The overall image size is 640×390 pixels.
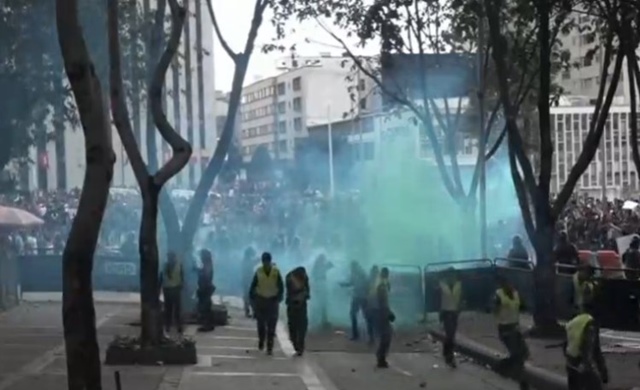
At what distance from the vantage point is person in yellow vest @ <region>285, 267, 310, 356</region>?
2209 centimetres

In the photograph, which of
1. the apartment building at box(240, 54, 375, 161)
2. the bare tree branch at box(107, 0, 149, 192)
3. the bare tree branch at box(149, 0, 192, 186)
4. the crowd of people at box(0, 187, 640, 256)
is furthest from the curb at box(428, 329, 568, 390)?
the apartment building at box(240, 54, 375, 161)

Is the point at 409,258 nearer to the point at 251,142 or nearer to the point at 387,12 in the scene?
the point at 387,12

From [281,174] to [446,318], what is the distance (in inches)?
2027

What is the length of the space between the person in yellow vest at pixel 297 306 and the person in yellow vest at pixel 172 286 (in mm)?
2967

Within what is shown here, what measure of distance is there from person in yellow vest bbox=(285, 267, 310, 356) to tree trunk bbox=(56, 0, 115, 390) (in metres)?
11.8

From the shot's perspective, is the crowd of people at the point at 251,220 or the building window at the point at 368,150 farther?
the building window at the point at 368,150

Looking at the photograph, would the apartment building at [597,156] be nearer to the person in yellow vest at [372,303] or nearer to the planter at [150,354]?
the person in yellow vest at [372,303]

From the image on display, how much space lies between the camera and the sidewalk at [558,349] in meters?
18.1

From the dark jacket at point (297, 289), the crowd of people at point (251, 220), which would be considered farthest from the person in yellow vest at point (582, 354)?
the crowd of people at point (251, 220)

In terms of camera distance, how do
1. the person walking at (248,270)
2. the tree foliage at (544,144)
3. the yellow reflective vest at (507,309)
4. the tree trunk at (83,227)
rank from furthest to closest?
the person walking at (248,270)
the tree foliage at (544,144)
the yellow reflective vest at (507,309)
the tree trunk at (83,227)

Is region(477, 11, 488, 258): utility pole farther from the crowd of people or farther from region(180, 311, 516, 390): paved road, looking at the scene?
region(180, 311, 516, 390): paved road

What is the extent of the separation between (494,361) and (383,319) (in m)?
1.79

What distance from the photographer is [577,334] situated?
1371 cm

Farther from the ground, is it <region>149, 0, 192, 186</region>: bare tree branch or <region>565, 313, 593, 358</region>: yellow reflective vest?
<region>149, 0, 192, 186</region>: bare tree branch
